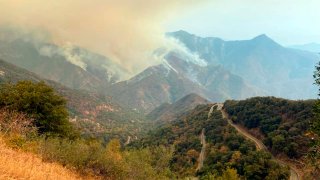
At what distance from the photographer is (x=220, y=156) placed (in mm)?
138000

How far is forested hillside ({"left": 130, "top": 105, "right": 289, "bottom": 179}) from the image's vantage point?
368 ft

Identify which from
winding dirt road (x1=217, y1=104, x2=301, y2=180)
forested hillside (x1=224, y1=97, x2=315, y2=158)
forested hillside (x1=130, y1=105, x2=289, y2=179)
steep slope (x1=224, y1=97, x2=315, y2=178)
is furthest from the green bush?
forested hillside (x1=224, y1=97, x2=315, y2=158)

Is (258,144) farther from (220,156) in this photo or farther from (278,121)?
(220,156)

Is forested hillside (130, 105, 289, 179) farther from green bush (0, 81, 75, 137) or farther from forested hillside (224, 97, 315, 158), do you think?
green bush (0, 81, 75, 137)

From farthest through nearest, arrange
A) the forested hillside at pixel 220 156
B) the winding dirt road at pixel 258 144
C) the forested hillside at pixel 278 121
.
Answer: the forested hillside at pixel 278 121, the forested hillside at pixel 220 156, the winding dirt road at pixel 258 144

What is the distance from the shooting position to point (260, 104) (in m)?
184

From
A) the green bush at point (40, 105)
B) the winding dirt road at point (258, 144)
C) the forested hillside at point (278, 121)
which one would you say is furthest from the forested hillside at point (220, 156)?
the green bush at point (40, 105)

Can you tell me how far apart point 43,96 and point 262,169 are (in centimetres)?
7205

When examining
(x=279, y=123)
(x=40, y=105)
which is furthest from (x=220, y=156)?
(x=40, y=105)

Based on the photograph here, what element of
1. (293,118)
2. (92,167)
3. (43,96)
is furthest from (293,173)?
(92,167)

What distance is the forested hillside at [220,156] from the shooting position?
368 ft

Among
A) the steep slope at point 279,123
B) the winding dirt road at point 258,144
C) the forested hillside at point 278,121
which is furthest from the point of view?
the forested hillside at point 278,121

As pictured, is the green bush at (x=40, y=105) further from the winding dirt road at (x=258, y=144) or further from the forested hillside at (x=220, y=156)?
the winding dirt road at (x=258, y=144)

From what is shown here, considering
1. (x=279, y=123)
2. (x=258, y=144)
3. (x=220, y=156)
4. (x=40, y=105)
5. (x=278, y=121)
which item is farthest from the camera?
(x=278, y=121)
